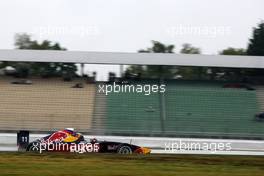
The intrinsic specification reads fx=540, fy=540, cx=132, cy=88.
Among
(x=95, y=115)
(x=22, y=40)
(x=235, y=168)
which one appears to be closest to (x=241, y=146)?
(x=95, y=115)

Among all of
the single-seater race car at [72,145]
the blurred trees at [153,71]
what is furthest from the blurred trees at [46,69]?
the single-seater race car at [72,145]

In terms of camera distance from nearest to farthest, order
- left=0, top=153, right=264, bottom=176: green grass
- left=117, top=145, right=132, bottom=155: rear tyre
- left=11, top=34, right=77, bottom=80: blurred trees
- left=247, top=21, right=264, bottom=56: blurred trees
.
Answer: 1. left=0, top=153, right=264, bottom=176: green grass
2. left=117, top=145, right=132, bottom=155: rear tyre
3. left=11, top=34, right=77, bottom=80: blurred trees
4. left=247, top=21, right=264, bottom=56: blurred trees

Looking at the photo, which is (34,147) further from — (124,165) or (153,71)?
(153,71)

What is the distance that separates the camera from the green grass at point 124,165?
389 inches

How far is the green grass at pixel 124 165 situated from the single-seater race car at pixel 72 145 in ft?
4.91

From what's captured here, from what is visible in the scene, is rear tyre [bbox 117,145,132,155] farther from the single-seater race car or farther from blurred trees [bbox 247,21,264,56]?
blurred trees [bbox 247,21,264,56]

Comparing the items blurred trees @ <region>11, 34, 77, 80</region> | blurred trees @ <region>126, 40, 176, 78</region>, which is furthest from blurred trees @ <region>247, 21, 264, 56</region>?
blurred trees @ <region>11, 34, 77, 80</region>

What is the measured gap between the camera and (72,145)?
1543 centimetres

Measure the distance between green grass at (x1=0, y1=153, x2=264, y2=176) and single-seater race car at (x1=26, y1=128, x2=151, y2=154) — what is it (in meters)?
1.50

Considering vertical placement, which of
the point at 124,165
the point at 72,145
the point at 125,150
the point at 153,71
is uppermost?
the point at 153,71

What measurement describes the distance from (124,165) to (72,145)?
4.30m

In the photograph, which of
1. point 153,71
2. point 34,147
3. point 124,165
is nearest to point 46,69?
point 153,71

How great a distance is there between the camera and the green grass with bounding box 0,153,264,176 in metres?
9.88

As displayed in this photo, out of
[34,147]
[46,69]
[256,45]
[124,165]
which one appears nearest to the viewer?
[124,165]
